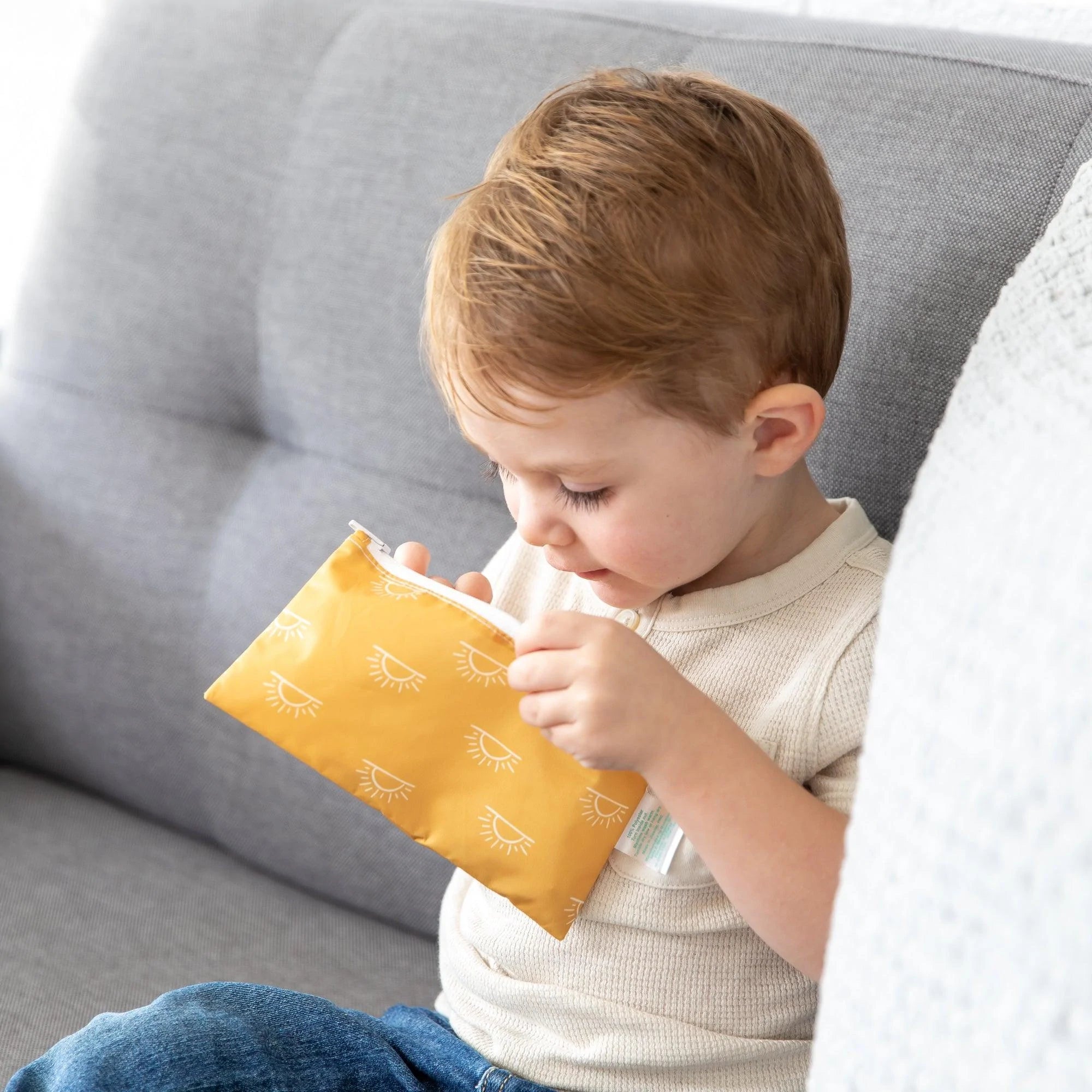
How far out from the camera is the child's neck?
0.78 meters

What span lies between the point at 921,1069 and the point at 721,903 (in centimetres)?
36

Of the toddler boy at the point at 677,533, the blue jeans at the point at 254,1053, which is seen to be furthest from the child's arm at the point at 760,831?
the blue jeans at the point at 254,1053

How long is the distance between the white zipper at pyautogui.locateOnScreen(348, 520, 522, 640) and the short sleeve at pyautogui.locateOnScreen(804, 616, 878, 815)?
0.61ft

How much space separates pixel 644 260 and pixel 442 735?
12.0 inches

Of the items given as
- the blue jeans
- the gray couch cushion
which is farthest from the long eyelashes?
the gray couch cushion

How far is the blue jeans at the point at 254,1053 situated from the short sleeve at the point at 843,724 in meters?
0.26

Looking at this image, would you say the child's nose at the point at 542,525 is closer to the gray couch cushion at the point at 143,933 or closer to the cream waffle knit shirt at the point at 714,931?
the cream waffle knit shirt at the point at 714,931

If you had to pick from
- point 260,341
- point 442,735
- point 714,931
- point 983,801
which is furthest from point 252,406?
point 983,801

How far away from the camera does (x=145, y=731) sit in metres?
1.21

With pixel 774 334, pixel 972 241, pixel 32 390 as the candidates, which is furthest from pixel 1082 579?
pixel 32 390

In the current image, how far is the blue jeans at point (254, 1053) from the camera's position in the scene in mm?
742

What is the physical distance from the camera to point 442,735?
29.4 inches

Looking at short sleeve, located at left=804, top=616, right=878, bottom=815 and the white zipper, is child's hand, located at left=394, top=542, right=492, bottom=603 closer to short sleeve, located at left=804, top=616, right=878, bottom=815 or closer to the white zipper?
the white zipper

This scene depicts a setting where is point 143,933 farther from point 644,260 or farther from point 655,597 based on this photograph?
point 644,260
